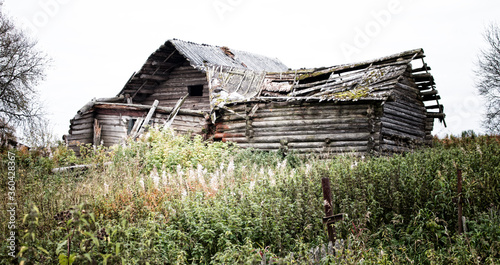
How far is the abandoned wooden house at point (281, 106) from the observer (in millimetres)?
13906

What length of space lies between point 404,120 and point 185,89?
1089 cm

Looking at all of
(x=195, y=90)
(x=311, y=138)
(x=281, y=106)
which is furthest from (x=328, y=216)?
(x=195, y=90)

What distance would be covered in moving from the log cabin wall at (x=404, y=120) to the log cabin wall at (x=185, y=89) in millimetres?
8989

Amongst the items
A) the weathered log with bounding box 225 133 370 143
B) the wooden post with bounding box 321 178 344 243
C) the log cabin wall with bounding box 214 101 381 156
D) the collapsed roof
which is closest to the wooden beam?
the collapsed roof

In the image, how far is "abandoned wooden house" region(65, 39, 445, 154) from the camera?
13906 millimetres

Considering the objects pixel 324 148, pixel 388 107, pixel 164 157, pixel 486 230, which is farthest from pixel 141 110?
pixel 486 230

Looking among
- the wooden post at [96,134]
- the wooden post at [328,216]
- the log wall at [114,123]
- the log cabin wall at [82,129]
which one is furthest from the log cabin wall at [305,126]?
the wooden post at [328,216]

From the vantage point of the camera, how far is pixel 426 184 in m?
6.61

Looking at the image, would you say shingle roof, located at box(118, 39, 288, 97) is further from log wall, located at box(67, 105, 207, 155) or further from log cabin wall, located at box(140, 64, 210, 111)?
log wall, located at box(67, 105, 207, 155)

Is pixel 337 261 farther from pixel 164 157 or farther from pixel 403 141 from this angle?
pixel 403 141

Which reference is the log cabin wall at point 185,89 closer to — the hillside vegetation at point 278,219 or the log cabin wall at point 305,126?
the log cabin wall at point 305,126

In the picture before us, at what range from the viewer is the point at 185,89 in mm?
20156

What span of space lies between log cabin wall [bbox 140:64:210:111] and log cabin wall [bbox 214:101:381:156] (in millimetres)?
3428

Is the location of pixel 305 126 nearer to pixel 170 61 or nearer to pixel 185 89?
pixel 185 89
